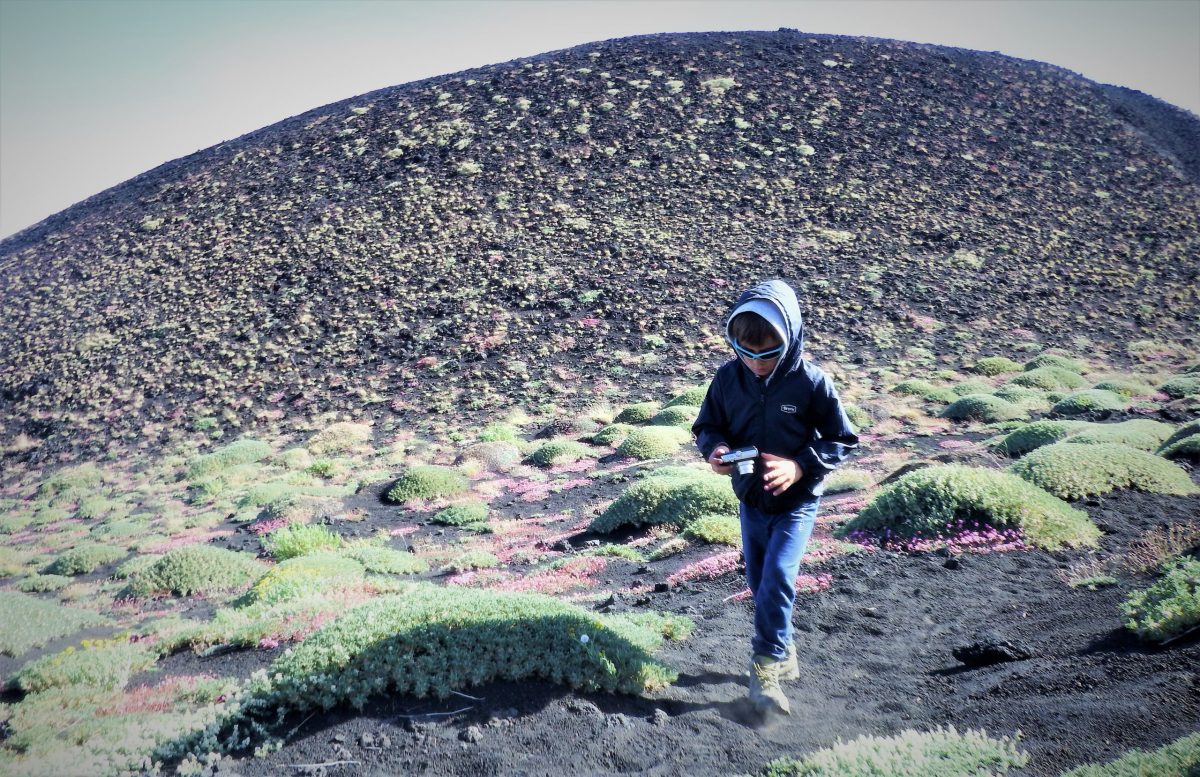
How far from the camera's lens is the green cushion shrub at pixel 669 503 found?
37.5ft

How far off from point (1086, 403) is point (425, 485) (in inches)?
679

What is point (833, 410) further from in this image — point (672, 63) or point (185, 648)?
point (672, 63)

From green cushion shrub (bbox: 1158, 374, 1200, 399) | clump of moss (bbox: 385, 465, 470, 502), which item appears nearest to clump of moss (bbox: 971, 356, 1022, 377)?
green cushion shrub (bbox: 1158, 374, 1200, 399)

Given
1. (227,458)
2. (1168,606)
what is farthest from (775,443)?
(227,458)

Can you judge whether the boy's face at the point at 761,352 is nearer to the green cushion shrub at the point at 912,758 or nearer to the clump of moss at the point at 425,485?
the green cushion shrub at the point at 912,758

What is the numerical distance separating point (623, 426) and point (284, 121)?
41.9 metres

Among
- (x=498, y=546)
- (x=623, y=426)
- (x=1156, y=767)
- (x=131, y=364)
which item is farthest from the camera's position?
(x=131, y=364)

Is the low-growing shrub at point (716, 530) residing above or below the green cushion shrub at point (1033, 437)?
above

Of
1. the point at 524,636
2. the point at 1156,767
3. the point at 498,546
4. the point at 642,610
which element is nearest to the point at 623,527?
the point at 498,546

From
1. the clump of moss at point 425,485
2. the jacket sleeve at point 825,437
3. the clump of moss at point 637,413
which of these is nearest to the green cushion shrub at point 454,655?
the jacket sleeve at point 825,437

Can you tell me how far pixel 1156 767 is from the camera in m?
3.42

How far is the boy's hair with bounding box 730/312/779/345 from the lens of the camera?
4.50 meters

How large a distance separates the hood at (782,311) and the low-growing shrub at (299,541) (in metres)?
9.62

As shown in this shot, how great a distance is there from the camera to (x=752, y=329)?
4543 millimetres
